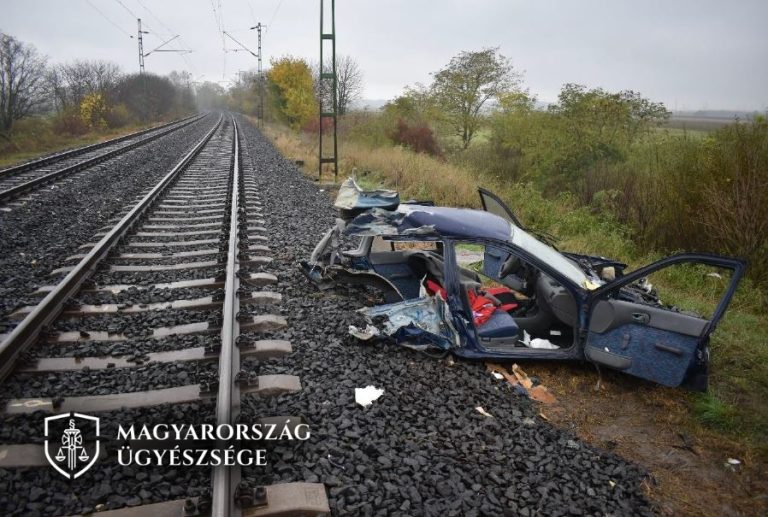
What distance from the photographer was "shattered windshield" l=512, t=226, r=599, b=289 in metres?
4.68

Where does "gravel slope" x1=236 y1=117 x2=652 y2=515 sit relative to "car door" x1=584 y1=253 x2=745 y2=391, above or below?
below

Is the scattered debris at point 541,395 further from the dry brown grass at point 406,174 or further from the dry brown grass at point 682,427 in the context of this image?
the dry brown grass at point 406,174

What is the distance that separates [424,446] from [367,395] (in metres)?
0.66

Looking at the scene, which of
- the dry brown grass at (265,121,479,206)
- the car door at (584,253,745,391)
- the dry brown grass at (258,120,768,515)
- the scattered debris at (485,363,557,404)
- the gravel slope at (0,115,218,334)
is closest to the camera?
the dry brown grass at (258,120,768,515)

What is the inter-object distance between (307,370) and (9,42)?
110 ft

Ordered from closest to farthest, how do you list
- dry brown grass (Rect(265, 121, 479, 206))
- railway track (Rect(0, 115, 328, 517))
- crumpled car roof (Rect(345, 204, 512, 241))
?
railway track (Rect(0, 115, 328, 517)), crumpled car roof (Rect(345, 204, 512, 241)), dry brown grass (Rect(265, 121, 479, 206))

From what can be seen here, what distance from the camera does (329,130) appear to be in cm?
3159

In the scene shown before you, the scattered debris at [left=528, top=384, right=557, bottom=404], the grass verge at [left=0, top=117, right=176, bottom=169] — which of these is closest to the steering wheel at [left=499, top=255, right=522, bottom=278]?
the scattered debris at [left=528, top=384, right=557, bottom=404]

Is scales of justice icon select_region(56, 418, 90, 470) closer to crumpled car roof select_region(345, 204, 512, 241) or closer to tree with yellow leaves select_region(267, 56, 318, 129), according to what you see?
crumpled car roof select_region(345, 204, 512, 241)

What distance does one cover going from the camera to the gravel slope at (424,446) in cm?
292

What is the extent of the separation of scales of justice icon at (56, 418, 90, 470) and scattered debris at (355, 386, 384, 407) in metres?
1.81

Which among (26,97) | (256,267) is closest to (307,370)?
(256,267)

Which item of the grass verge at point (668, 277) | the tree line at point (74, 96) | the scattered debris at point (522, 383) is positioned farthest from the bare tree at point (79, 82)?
the scattered debris at point (522, 383)

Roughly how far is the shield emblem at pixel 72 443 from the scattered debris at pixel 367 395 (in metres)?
1.75
